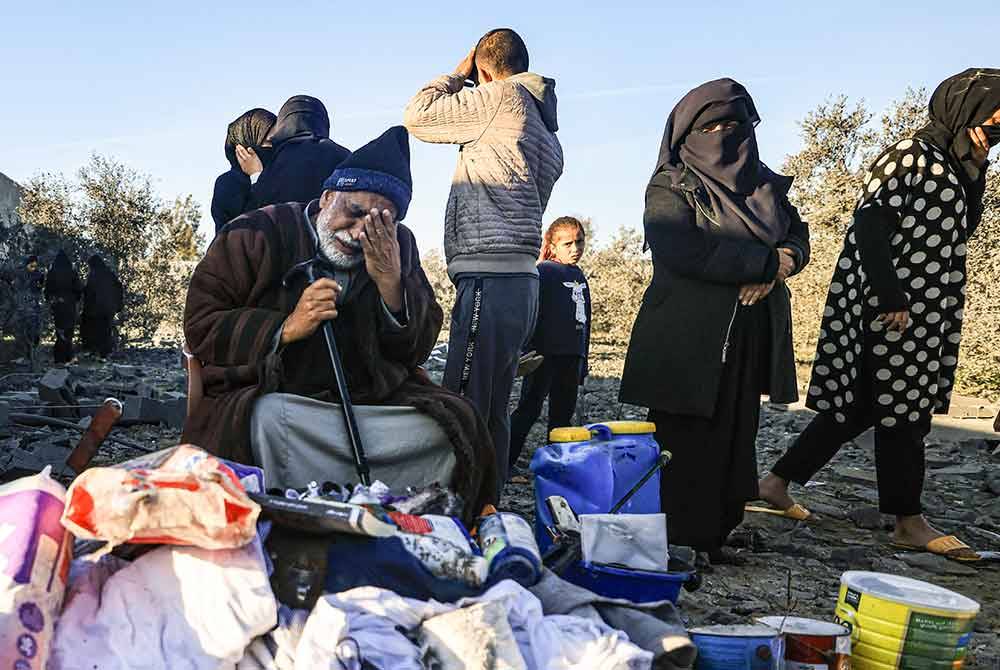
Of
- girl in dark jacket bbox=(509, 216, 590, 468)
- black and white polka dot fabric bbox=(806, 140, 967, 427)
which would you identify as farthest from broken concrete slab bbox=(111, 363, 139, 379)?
black and white polka dot fabric bbox=(806, 140, 967, 427)

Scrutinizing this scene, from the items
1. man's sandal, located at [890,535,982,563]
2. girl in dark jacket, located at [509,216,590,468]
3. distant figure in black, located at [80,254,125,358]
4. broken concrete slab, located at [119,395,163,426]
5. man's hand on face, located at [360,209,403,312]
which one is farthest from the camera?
distant figure in black, located at [80,254,125,358]

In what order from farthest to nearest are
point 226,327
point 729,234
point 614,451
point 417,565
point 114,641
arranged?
point 729,234 < point 614,451 < point 226,327 < point 417,565 < point 114,641

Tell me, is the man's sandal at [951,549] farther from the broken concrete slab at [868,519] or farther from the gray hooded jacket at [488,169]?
the gray hooded jacket at [488,169]

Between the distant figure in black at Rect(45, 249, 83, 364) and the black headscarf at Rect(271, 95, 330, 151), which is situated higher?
the black headscarf at Rect(271, 95, 330, 151)

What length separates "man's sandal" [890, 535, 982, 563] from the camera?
3914mm

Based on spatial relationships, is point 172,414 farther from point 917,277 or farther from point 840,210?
point 840,210

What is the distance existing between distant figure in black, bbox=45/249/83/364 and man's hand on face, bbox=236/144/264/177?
8993mm

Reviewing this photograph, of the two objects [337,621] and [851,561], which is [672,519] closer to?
[851,561]

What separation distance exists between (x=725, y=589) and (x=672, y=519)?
0.39m

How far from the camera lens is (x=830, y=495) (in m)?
5.51

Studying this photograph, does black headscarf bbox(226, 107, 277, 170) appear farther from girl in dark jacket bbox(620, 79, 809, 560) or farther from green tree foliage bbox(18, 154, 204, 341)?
green tree foliage bbox(18, 154, 204, 341)

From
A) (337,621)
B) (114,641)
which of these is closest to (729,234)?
(337,621)

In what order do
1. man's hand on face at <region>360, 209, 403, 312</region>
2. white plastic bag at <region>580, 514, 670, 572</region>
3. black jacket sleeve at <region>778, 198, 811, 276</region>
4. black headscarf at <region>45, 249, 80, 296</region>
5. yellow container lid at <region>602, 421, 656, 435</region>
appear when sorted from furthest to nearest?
black headscarf at <region>45, 249, 80, 296</region> → black jacket sleeve at <region>778, 198, 811, 276</region> → yellow container lid at <region>602, 421, 656, 435</region> → man's hand on face at <region>360, 209, 403, 312</region> → white plastic bag at <region>580, 514, 670, 572</region>

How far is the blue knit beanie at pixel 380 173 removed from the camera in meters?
3.13
